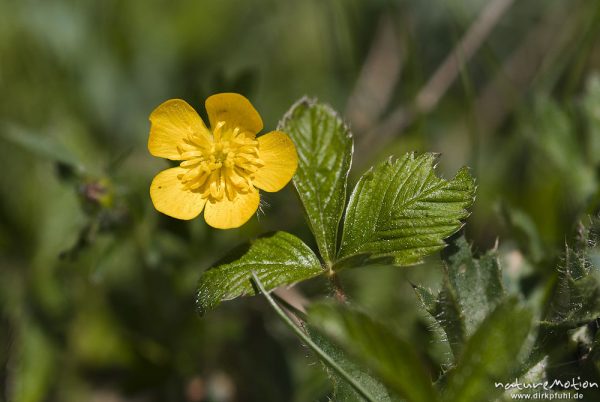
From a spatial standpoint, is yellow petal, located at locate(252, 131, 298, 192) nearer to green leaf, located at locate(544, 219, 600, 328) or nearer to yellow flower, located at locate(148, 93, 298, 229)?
yellow flower, located at locate(148, 93, 298, 229)

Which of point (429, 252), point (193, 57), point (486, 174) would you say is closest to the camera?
point (429, 252)

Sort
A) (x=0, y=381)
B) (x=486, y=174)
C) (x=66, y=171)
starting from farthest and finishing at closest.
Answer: (x=486, y=174) < (x=66, y=171) < (x=0, y=381)

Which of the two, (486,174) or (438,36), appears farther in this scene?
(438,36)

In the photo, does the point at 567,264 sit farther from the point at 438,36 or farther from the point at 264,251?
the point at 438,36

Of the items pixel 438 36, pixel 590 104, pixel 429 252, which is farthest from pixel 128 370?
pixel 438 36

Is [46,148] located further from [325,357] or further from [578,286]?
[578,286]

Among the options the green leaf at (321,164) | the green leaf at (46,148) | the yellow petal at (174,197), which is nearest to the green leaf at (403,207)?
the green leaf at (321,164)

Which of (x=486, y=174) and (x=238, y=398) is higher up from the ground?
(x=486, y=174)

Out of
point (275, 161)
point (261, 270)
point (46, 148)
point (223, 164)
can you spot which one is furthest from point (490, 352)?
point (46, 148)

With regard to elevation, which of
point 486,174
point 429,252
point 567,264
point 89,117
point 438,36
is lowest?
point 567,264
